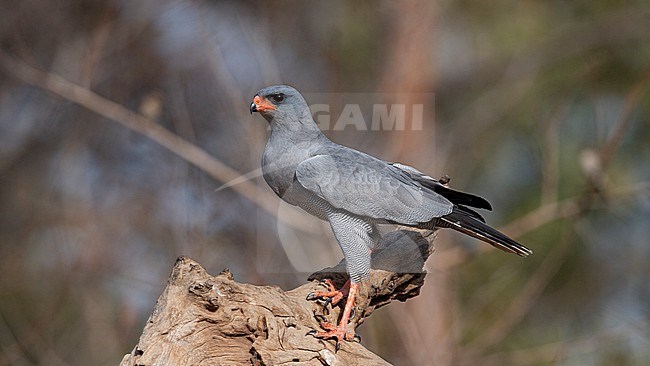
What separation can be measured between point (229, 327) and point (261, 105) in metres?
1.11

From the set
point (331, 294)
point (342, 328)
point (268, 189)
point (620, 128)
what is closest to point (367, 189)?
point (331, 294)

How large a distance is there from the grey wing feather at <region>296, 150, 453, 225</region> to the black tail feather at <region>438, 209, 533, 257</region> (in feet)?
0.16

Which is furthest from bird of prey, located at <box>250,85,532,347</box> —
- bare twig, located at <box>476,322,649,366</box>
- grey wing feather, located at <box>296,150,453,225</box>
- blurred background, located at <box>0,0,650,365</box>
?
bare twig, located at <box>476,322,649,366</box>

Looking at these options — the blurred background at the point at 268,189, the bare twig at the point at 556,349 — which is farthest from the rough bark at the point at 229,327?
the bare twig at the point at 556,349

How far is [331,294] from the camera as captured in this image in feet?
12.0

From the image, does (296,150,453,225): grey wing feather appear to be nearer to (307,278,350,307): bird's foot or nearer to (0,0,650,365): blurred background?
(307,278,350,307): bird's foot

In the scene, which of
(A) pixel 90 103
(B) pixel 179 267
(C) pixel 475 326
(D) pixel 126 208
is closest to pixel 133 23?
(A) pixel 90 103

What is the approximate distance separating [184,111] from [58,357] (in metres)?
2.50

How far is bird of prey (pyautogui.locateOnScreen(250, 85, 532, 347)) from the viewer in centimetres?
350

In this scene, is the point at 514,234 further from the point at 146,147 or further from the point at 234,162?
the point at 146,147

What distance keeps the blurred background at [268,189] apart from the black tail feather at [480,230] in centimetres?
228

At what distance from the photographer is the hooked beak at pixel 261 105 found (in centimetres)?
368

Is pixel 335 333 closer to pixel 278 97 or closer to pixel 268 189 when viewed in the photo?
pixel 278 97

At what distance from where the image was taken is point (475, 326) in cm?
860
